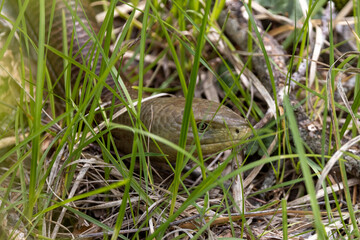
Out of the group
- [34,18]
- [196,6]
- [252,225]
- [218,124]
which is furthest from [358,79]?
[34,18]

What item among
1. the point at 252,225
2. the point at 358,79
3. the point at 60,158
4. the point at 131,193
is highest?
the point at 358,79

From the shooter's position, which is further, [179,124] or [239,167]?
[179,124]

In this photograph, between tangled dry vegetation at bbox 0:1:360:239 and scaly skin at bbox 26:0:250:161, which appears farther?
scaly skin at bbox 26:0:250:161

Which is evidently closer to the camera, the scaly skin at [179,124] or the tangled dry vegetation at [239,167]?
Answer: the tangled dry vegetation at [239,167]

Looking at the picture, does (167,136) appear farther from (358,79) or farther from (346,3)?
(346,3)

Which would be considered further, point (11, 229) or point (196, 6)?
point (196, 6)

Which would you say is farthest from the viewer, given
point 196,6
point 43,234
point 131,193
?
point 196,6

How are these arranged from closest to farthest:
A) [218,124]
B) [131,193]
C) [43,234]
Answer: [43,234]
[131,193]
[218,124]

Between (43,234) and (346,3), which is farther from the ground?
(346,3)
